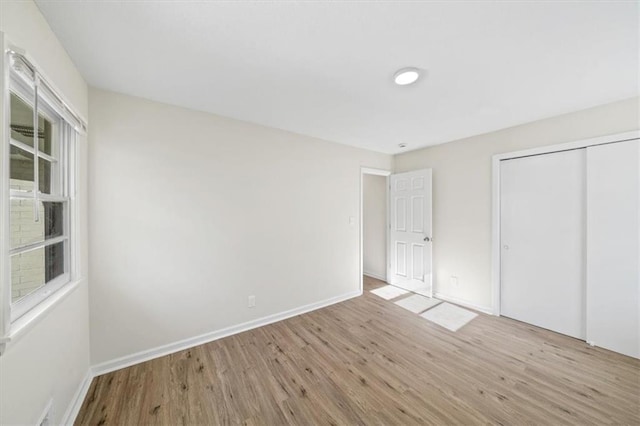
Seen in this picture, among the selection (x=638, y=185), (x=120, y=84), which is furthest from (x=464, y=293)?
(x=120, y=84)

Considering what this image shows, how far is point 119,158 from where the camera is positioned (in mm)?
2025

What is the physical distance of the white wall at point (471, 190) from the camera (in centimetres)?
259

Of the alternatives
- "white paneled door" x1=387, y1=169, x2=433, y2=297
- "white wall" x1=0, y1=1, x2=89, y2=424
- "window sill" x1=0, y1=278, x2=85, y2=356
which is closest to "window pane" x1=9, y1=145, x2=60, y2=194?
"white wall" x1=0, y1=1, x2=89, y2=424

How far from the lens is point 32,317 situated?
111 cm

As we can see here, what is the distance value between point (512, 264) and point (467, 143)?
175cm

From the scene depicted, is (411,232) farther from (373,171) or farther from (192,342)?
(192,342)

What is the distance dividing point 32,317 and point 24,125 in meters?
1.01

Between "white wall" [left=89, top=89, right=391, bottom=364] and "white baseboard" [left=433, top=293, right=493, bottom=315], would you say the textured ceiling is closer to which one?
"white wall" [left=89, top=89, right=391, bottom=364]

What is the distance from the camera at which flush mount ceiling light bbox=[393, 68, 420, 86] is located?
172 cm

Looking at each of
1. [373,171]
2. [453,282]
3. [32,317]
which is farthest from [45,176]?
[453,282]

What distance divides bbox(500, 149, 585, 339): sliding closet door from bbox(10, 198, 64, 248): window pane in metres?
4.36

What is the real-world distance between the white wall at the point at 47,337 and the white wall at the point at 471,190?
4.16 meters

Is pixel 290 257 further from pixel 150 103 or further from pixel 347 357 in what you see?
pixel 150 103

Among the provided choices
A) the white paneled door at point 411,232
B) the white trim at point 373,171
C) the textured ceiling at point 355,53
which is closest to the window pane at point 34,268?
the textured ceiling at point 355,53
